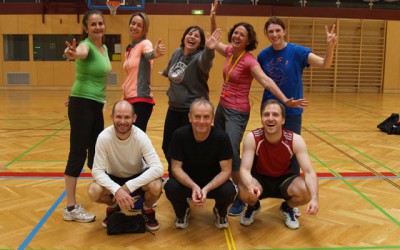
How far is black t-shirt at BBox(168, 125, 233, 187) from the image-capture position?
320 cm

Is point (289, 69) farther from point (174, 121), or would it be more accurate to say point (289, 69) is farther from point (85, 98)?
point (85, 98)

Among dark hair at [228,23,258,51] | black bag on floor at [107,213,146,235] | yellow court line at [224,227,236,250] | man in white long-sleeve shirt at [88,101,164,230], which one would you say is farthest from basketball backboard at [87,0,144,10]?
yellow court line at [224,227,236,250]

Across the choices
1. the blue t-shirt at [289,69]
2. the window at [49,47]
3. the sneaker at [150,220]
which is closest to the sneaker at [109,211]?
the sneaker at [150,220]

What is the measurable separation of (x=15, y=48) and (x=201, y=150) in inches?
613

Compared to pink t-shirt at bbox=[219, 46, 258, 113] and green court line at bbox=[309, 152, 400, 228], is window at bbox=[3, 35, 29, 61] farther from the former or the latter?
pink t-shirt at bbox=[219, 46, 258, 113]

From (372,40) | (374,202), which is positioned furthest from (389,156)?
(372,40)

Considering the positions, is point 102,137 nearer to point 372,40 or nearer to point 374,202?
point 374,202

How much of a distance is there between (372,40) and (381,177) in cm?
1408

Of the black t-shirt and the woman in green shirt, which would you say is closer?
the black t-shirt

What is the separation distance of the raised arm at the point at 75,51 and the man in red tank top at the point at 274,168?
149 cm

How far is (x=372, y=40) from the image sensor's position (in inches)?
668

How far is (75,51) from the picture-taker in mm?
3113

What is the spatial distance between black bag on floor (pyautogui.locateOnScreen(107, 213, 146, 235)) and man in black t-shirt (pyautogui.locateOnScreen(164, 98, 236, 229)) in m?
0.30

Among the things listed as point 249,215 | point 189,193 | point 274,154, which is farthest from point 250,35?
point 249,215
